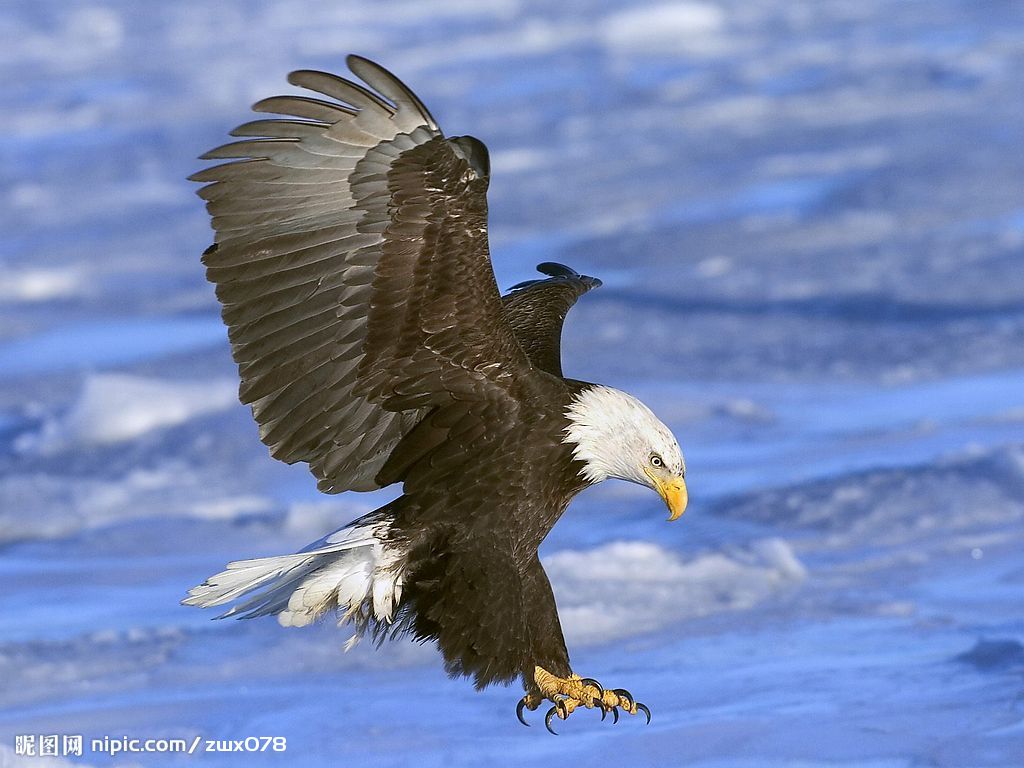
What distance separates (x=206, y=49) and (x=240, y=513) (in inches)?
436

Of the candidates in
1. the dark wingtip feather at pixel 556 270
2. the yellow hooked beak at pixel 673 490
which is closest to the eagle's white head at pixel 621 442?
the yellow hooked beak at pixel 673 490

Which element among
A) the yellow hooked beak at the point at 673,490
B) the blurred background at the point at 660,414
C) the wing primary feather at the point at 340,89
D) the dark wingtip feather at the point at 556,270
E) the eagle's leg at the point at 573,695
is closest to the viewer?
the wing primary feather at the point at 340,89

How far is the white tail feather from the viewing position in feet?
11.9

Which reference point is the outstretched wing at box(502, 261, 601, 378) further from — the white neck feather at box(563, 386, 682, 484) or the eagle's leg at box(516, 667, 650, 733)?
the eagle's leg at box(516, 667, 650, 733)

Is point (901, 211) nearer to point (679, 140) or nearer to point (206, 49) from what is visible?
point (679, 140)

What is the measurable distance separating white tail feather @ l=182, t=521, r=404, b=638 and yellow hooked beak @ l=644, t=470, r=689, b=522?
0.67m

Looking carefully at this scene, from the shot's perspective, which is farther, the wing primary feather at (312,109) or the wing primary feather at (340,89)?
the wing primary feather at (312,109)

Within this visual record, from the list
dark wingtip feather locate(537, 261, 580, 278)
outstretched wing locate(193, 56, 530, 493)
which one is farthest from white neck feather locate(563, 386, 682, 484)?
Answer: dark wingtip feather locate(537, 261, 580, 278)

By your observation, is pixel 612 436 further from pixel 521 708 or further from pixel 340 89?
pixel 340 89

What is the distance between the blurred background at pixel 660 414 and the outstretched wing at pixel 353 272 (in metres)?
0.93

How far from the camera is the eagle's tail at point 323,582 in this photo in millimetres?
3635

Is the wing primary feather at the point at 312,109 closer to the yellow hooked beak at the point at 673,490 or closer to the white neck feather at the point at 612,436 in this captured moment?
the white neck feather at the point at 612,436

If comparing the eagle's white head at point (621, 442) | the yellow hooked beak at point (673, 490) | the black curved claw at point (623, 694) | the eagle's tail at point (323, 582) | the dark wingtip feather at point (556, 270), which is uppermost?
the dark wingtip feather at point (556, 270)

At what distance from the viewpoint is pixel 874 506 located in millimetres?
5582
